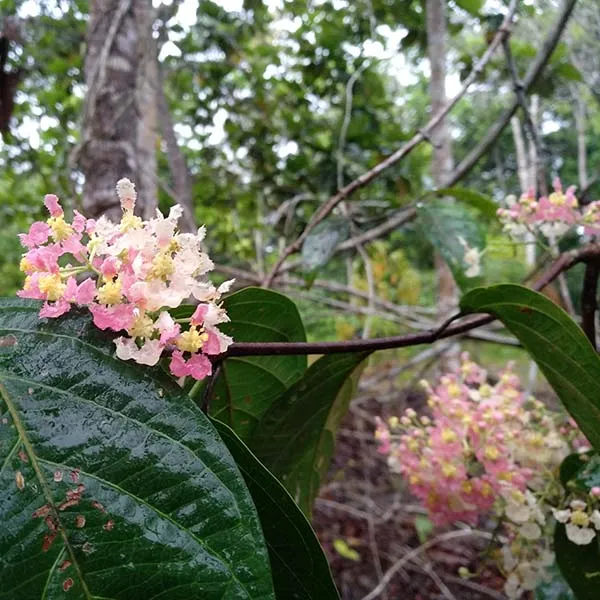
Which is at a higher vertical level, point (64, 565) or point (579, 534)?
point (64, 565)

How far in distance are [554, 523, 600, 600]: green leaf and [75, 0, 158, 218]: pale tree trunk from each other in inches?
38.8

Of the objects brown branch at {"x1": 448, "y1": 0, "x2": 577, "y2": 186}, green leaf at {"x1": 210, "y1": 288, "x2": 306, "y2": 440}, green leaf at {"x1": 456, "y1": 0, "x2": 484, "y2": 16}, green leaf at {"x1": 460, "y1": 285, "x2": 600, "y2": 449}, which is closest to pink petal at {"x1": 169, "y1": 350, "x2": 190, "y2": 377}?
green leaf at {"x1": 210, "y1": 288, "x2": 306, "y2": 440}

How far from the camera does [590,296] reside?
0.60m

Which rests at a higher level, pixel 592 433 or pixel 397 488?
pixel 592 433

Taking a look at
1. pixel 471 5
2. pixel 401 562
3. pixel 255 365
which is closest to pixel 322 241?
pixel 255 365

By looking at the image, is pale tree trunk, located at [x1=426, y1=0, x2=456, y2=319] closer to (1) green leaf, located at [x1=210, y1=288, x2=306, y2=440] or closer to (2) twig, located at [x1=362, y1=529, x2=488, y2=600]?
(2) twig, located at [x1=362, y1=529, x2=488, y2=600]

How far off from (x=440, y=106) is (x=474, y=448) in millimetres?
1458

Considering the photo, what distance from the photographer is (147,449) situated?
0.33 meters

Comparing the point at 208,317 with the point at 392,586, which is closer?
the point at 208,317

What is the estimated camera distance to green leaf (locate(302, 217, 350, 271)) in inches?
41.3

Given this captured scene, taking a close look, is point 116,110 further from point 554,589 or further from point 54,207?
point 554,589

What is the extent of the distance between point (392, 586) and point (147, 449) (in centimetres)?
156

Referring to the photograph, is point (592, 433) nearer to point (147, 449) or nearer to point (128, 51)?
point (147, 449)

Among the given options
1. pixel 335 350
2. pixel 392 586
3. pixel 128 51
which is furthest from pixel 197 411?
pixel 392 586
